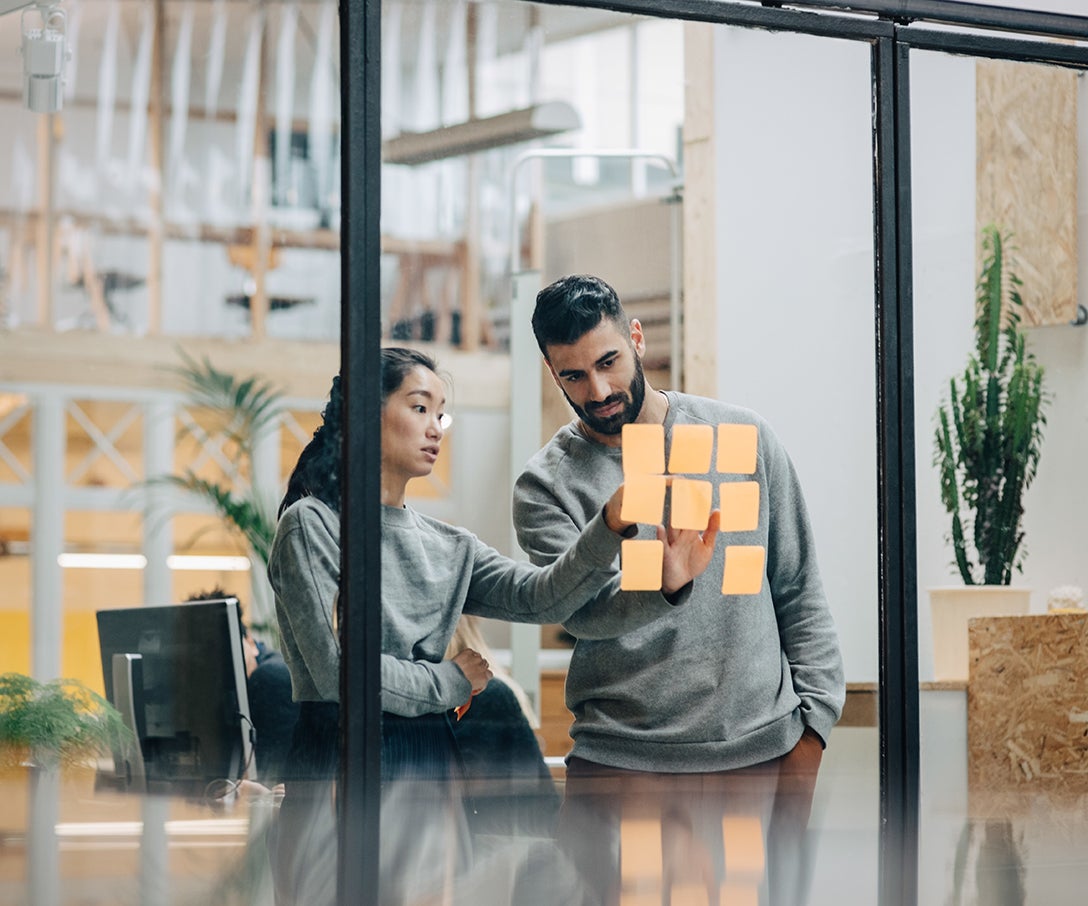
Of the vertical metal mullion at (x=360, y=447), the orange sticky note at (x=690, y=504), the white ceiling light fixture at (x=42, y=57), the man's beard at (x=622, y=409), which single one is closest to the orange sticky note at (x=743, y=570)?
the orange sticky note at (x=690, y=504)

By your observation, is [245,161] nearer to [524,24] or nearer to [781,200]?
[524,24]

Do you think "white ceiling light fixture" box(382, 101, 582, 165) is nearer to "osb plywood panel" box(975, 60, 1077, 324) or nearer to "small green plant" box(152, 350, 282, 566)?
"small green plant" box(152, 350, 282, 566)

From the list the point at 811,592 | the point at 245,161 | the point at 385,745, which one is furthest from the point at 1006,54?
the point at 385,745

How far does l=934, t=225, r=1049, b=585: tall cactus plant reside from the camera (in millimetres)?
4105

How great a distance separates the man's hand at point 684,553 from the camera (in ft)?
12.4

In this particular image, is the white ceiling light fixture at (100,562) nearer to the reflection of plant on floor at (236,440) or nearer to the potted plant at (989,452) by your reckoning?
the reflection of plant on floor at (236,440)

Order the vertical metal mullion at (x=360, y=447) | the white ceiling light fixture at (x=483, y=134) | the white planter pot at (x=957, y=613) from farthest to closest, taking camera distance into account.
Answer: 1. the white planter pot at (x=957, y=613)
2. the white ceiling light fixture at (x=483, y=134)
3. the vertical metal mullion at (x=360, y=447)

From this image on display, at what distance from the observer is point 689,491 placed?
3.81 metres

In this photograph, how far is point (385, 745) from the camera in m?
3.65

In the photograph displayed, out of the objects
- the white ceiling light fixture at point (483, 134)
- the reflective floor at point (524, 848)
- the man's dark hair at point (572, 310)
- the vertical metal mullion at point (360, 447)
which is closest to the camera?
the reflective floor at point (524, 848)

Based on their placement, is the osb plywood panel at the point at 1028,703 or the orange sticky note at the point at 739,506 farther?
the osb plywood panel at the point at 1028,703

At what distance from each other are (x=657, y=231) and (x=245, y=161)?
92cm

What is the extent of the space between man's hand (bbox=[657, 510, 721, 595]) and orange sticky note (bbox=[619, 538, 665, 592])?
2 centimetres

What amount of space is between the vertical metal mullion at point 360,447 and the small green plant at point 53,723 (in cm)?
48
